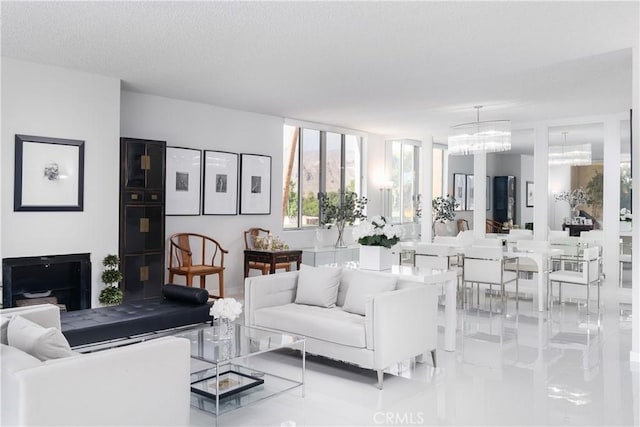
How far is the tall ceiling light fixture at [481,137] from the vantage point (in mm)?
6959

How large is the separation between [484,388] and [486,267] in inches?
122

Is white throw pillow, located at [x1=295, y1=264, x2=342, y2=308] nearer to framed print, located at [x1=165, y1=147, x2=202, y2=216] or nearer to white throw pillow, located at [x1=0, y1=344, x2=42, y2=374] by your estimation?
white throw pillow, located at [x1=0, y1=344, x2=42, y2=374]

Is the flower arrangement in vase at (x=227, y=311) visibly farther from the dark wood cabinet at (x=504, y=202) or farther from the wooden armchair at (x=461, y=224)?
the wooden armchair at (x=461, y=224)

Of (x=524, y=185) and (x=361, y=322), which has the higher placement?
(x=524, y=185)

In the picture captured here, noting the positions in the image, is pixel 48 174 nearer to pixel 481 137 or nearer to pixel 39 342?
pixel 39 342

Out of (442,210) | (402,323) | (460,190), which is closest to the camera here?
(402,323)

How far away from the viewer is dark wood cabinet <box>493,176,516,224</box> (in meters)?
11.8

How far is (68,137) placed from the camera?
550 cm

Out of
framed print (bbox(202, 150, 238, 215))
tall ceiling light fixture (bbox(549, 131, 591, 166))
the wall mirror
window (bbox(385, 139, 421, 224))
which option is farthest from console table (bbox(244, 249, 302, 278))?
tall ceiling light fixture (bbox(549, 131, 591, 166))

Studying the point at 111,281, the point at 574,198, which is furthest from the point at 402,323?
the point at 574,198

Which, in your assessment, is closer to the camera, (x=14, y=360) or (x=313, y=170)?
(x=14, y=360)

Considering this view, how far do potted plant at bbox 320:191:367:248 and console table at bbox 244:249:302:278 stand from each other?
1602mm

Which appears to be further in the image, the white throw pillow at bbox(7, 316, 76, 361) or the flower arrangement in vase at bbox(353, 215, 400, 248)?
the flower arrangement in vase at bbox(353, 215, 400, 248)

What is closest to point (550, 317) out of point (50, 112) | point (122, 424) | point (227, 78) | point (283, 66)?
point (283, 66)
